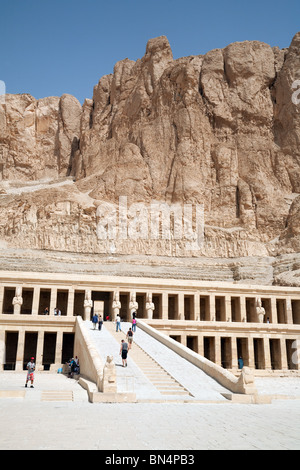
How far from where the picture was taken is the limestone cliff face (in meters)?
62.5

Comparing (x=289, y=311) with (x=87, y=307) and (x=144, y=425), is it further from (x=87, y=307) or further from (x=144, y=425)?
(x=144, y=425)

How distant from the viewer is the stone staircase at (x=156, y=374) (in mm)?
17656

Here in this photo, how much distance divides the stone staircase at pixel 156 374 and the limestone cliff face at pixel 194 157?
38158 mm

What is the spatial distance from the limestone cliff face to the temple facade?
2158 centimetres

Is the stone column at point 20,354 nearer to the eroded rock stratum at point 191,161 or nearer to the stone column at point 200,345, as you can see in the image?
the stone column at point 200,345

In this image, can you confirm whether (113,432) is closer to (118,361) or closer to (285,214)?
(118,361)

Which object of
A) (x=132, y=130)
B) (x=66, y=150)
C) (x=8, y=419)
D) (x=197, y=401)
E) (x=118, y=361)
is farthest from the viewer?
(x=66, y=150)

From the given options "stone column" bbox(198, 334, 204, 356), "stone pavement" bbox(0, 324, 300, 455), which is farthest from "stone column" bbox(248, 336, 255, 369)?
"stone pavement" bbox(0, 324, 300, 455)

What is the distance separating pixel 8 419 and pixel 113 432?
2.99 metres

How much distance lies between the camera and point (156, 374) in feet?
64.9

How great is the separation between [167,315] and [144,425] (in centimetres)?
2648

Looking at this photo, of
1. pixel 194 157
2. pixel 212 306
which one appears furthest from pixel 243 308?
pixel 194 157

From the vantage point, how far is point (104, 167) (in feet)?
244

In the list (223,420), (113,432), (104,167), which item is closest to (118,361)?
(223,420)
